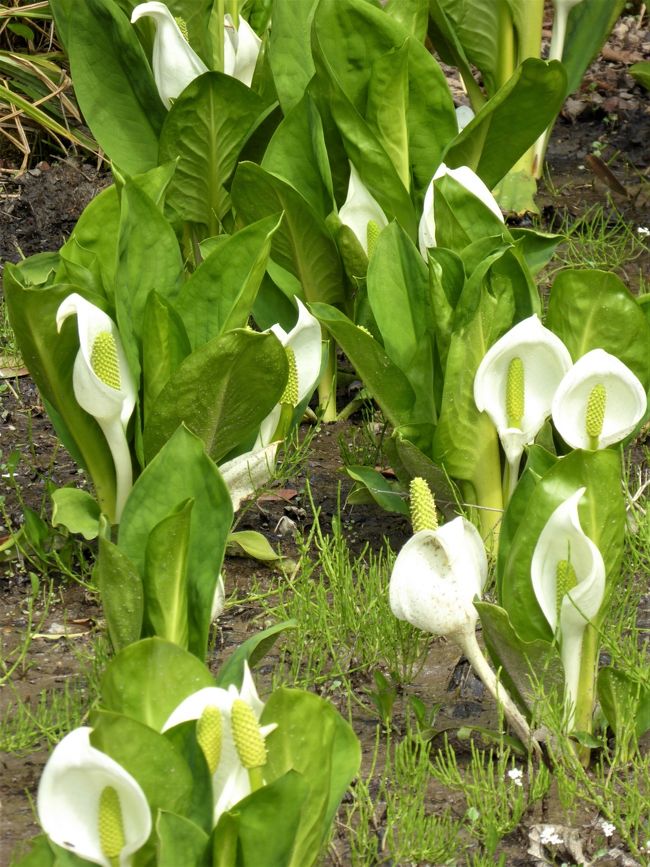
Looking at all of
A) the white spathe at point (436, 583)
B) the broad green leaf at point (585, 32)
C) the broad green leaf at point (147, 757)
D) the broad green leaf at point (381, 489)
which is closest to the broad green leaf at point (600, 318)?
the broad green leaf at point (381, 489)

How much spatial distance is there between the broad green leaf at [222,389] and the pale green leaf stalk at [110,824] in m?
0.80

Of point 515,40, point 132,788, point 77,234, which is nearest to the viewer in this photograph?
point 132,788

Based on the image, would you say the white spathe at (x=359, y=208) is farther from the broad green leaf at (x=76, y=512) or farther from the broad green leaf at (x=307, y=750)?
the broad green leaf at (x=307, y=750)

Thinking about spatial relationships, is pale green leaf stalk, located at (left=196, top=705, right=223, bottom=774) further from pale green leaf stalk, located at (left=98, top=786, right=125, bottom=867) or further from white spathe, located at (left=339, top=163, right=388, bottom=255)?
white spathe, located at (left=339, top=163, right=388, bottom=255)

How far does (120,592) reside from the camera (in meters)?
1.76

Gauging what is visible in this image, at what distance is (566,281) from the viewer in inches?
84.0

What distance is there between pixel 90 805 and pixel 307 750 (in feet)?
0.78

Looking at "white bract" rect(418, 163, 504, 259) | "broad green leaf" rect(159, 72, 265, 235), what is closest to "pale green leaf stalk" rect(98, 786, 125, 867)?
"white bract" rect(418, 163, 504, 259)

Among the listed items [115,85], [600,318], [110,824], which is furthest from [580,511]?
[115,85]

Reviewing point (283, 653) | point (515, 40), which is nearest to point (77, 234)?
point (283, 653)

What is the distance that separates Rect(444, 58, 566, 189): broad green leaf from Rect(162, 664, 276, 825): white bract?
1.46 metres

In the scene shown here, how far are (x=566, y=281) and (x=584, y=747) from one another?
729 millimetres

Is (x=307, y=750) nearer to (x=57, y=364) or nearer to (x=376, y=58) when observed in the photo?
(x=57, y=364)

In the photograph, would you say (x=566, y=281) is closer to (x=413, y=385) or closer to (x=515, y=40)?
(x=413, y=385)
